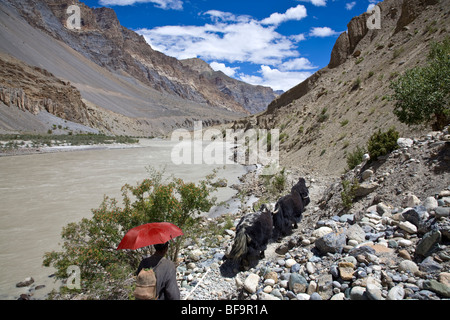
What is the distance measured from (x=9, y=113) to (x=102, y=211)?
174 ft

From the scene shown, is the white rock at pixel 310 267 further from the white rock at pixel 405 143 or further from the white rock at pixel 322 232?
the white rock at pixel 405 143

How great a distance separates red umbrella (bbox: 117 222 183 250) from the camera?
3.11m

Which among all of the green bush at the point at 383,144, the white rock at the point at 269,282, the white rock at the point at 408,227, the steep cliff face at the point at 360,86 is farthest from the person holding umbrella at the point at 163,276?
the steep cliff face at the point at 360,86

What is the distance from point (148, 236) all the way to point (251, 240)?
3.41m

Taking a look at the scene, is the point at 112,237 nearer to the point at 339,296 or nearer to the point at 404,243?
the point at 339,296

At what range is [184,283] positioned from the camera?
18.4ft

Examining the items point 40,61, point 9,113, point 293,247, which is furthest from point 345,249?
point 40,61

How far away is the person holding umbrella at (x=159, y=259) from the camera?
300cm

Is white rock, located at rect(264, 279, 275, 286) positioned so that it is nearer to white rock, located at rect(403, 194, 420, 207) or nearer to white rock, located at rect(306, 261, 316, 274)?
white rock, located at rect(306, 261, 316, 274)

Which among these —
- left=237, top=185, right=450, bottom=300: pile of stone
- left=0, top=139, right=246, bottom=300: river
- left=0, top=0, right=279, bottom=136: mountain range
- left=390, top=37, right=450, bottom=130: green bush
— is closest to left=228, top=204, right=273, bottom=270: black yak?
left=237, top=185, right=450, bottom=300: pile of stone

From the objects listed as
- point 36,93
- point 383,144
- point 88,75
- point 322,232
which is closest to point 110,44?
point 88,75

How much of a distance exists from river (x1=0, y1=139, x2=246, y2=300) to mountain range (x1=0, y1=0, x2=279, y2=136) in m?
28.6

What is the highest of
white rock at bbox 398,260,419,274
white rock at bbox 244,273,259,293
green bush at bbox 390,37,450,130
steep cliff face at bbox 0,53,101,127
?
steep cliff face at bbox 0,53,101,127
